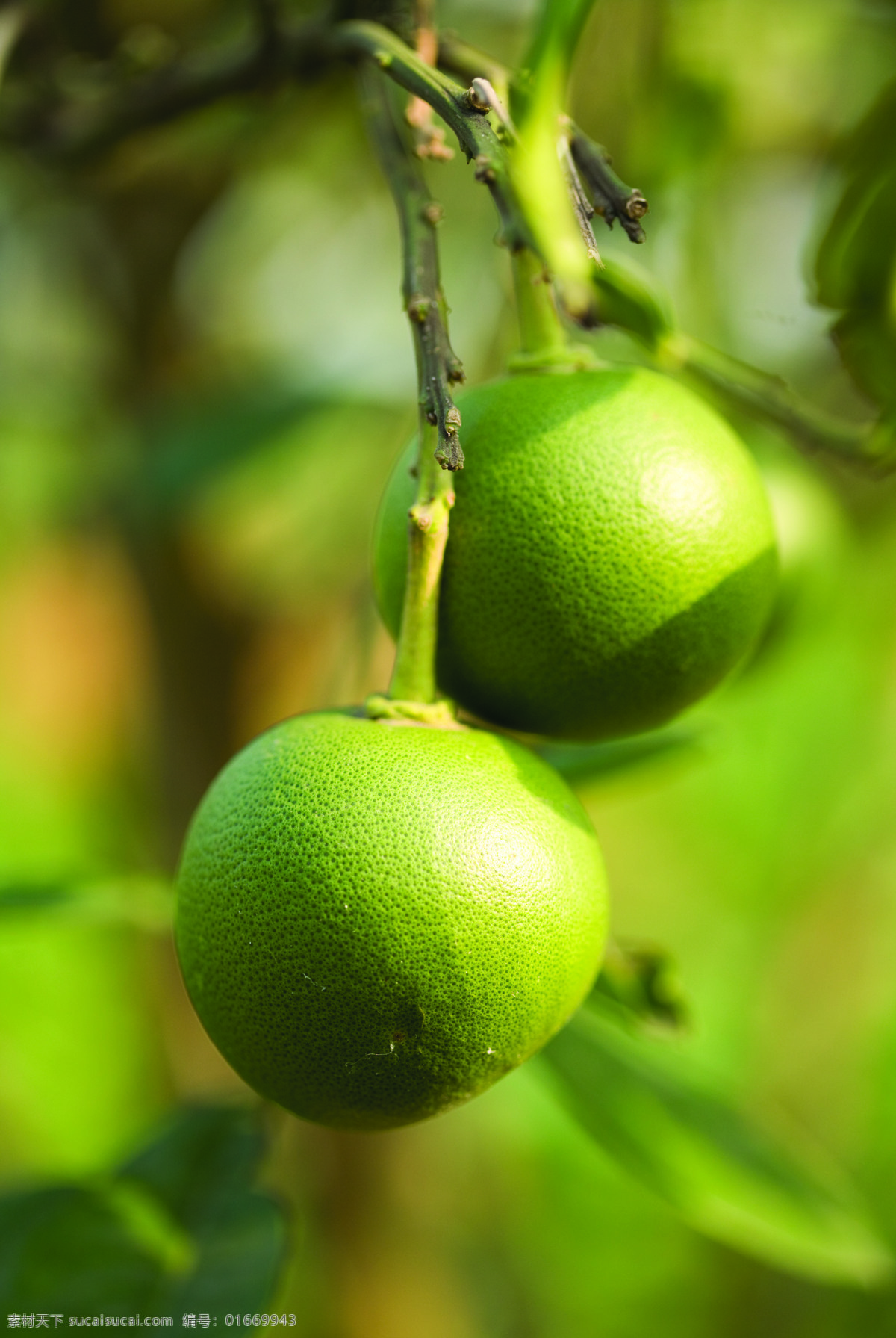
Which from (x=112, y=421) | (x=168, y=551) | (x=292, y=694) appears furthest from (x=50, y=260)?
(x=292, y=694)

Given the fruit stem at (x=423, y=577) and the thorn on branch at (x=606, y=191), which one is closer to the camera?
the thorn on branch at (x=606, y=191)

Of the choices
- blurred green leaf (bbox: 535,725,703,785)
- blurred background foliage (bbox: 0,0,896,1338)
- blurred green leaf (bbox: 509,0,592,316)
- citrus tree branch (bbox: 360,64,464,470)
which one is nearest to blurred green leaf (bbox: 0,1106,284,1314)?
blurred background foliage (bbox: 0,0,896,1338)

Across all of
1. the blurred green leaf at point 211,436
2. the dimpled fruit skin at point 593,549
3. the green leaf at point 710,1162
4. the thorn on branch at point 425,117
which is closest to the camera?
the dimpled fruit skin at point 593,549

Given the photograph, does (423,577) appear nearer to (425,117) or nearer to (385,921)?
(385,921)

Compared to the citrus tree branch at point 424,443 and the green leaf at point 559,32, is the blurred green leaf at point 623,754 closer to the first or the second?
the citrus tree branch at point 424,443

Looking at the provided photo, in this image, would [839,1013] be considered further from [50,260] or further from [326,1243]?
[50,260]

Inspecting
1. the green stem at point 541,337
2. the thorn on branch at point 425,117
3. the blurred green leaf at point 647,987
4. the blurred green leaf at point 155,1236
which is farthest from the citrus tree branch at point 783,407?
the blurred green leaf at point 155,1236
